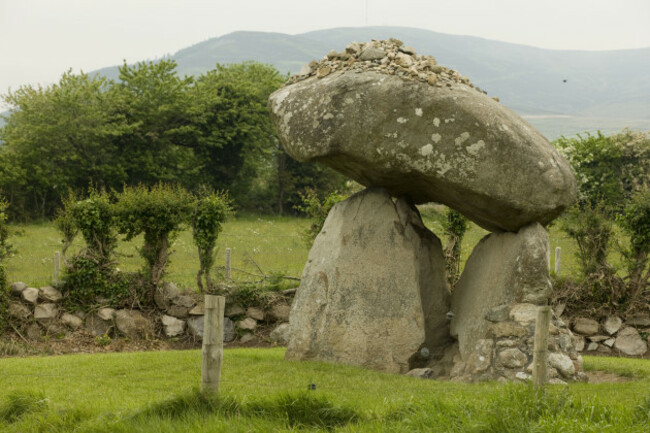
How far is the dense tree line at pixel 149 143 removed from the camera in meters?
53.4

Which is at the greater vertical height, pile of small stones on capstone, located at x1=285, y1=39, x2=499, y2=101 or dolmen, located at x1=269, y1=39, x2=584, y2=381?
pile of small stones on capstone, located at x1=285, y1=39, x2=499, y2=101

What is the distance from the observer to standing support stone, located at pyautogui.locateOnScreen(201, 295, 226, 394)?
33.6 ft

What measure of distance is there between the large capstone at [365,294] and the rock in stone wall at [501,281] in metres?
1.00

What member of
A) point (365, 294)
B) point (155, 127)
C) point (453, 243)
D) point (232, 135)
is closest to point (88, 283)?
point (365, 294)

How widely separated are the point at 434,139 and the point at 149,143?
4673 cm

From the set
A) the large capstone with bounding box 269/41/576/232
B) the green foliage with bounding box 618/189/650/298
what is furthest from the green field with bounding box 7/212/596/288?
the large capstone with bounding box 269/41/576/232

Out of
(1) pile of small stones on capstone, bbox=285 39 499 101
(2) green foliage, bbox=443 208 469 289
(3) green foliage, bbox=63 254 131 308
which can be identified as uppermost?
(1) pile of small stones on capstone, bbox=285 39 499 101

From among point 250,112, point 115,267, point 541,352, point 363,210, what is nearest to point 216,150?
point 250,112

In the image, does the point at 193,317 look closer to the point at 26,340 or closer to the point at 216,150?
the point at 26,340

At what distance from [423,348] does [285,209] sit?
4693cm

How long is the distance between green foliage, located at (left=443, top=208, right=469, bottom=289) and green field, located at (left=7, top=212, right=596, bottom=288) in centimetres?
85

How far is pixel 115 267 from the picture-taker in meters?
21.3

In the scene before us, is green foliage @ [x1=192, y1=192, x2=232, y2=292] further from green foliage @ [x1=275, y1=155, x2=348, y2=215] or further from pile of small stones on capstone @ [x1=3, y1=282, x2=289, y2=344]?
green foliage @ [x1=275, y1=155, x2=348, y2=215]

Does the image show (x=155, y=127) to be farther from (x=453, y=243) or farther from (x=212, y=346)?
(x=212, y=346)
